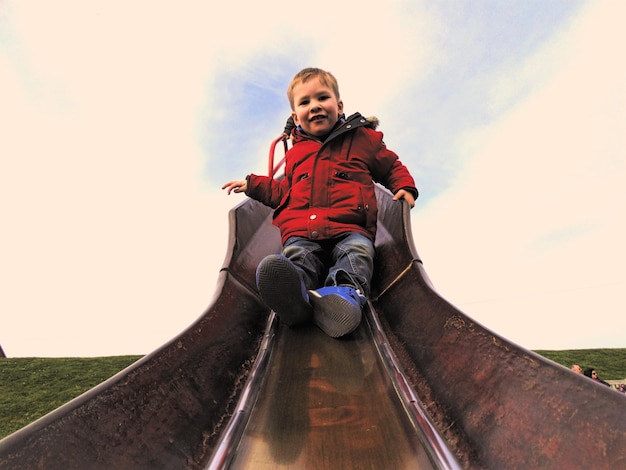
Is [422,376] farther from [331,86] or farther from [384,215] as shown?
[331,86]

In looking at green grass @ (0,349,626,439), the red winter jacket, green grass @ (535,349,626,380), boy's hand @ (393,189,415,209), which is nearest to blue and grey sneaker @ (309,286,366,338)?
the red winter jacket

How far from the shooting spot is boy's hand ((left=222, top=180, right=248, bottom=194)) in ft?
Answer: 6.11

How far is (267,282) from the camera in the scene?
47.7 inches

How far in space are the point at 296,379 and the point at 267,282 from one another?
0.27 metres

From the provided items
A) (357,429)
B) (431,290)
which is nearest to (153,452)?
(357,429)

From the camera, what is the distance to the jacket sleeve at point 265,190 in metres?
1.93

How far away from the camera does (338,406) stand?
0.96m

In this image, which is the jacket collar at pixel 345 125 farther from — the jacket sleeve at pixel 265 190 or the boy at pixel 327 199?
the jacket sleeve at pixel 265 190

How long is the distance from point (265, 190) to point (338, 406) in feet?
3.82

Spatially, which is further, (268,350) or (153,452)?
(268,350)

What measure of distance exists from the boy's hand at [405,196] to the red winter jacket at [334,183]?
32 millimetres

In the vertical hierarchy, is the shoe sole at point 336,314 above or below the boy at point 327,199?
below

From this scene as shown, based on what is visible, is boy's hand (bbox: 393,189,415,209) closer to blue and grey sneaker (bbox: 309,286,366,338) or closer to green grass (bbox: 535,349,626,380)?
blue and grey sneaker (bbox: 309,286,366,338)

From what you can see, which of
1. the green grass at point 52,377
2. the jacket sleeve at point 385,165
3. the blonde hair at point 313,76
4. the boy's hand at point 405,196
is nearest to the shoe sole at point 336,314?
the boy's hand at point 405,196
